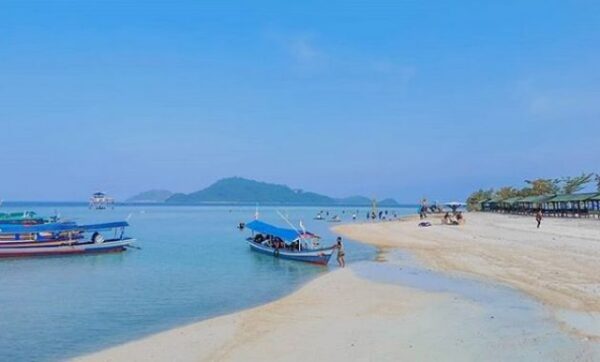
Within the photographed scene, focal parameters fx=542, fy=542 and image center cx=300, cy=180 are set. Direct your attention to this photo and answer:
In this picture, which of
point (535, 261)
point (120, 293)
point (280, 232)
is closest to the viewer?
point (120, 293)

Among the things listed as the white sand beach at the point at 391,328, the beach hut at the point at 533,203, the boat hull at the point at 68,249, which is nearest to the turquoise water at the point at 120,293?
the boat hull at the point at 68,249

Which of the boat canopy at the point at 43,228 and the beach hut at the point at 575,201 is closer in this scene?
the boat canopy at the point at 43,228

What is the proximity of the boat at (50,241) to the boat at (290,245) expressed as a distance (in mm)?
11105

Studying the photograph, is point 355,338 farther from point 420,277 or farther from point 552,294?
point 420,277

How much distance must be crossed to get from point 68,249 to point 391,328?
106 feet

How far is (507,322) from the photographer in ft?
44.0

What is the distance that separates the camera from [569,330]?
12164mm

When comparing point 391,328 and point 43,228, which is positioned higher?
point 43,228

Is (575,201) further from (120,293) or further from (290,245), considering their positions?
(120,293)

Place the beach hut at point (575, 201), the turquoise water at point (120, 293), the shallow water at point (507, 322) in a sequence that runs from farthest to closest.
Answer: the beach hut at point (575, 201) < the turquoise water at point (120, 293) < the shallow water at point (507, 322)

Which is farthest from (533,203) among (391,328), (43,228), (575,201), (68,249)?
(391,328)

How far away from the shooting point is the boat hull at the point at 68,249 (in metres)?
37.2

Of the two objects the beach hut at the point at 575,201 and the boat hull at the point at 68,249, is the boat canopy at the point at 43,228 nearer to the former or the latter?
the boat hull at the point at 68,249

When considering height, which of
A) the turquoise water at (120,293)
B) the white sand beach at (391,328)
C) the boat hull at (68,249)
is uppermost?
the boat hull at (68,249)
